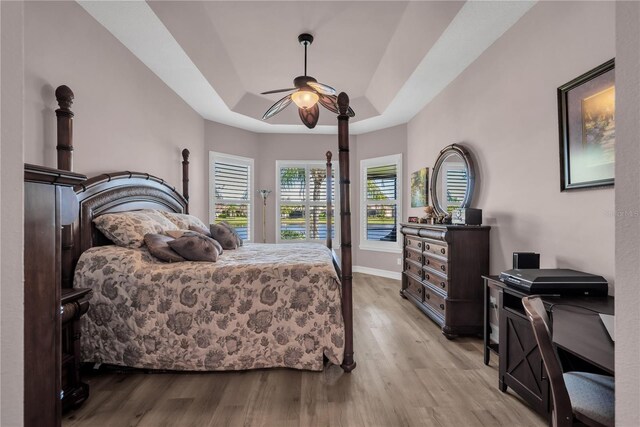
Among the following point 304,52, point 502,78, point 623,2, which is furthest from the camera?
point 304,52

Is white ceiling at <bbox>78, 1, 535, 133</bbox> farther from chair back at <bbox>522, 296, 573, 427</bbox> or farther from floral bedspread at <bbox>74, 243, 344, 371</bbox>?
chair back at <bbox>522, 296, 573, 427</bbox>

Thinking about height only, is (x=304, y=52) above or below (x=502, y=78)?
above

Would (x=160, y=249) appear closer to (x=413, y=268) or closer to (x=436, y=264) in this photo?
(x=436, y=264)

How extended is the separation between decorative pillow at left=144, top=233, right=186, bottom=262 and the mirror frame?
114 inches

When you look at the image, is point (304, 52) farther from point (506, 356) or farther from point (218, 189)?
point (506, 356)

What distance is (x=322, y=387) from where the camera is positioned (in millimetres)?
2070

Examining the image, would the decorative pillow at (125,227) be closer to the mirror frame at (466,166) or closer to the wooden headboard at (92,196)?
the wooden headboard at (92,196)

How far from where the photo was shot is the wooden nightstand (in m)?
1.74

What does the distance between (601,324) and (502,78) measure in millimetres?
2376

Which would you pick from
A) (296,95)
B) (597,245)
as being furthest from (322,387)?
(296,95)

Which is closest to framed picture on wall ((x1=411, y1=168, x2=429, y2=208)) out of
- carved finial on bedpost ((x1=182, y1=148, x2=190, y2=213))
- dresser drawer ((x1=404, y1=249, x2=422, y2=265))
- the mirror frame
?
the mirror frame

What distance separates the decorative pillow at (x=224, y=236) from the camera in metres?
3.40

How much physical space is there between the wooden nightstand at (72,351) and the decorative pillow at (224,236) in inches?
61.8

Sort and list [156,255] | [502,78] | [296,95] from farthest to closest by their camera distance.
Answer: [296,95] < [502,78] < [156,255]
